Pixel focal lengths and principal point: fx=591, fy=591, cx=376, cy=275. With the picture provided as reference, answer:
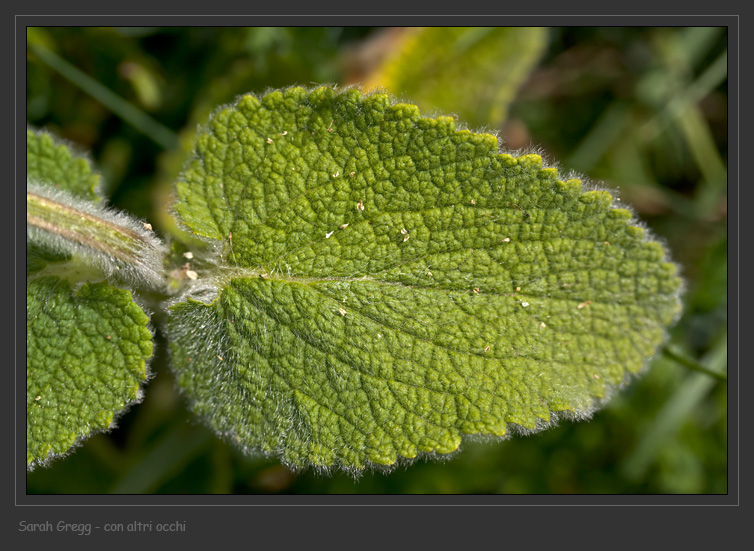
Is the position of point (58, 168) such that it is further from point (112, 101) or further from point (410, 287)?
point (410, 287)

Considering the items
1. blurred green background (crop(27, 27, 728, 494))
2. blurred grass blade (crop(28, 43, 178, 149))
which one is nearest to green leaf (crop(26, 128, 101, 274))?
blurred green background (crop(27, 27, 728, 494))

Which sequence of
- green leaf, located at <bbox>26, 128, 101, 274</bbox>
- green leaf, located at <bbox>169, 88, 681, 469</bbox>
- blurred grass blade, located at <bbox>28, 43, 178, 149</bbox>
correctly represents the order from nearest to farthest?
green leaf, located at <bbox>169, 88, 681, 469</bbox>
green leaf, located at <bbox>26, 128, 101, 274</bbox>
blurred grass blade, located at <bbox>28, 43, 178, 149</bbox>

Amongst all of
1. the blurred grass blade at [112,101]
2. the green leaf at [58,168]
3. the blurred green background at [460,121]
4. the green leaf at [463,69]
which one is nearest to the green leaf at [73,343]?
the green leaf at [58,168]

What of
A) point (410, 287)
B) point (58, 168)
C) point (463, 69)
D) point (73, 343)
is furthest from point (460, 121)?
point (73, 343)

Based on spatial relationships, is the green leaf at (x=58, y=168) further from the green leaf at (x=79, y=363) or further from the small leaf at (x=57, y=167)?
the green leaf at (x=79, y=363)

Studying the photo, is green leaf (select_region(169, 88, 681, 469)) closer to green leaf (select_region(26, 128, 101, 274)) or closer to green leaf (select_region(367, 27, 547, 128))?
green leaf (select_region(26, 128, 101, 274))

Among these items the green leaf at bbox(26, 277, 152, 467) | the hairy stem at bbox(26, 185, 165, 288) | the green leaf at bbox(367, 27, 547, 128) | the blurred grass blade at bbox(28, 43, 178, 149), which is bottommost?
the green leaf at bbox(26, 277, 152, 467)

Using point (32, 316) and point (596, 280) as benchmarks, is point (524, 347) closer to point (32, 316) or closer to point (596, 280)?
point (596, 280)
